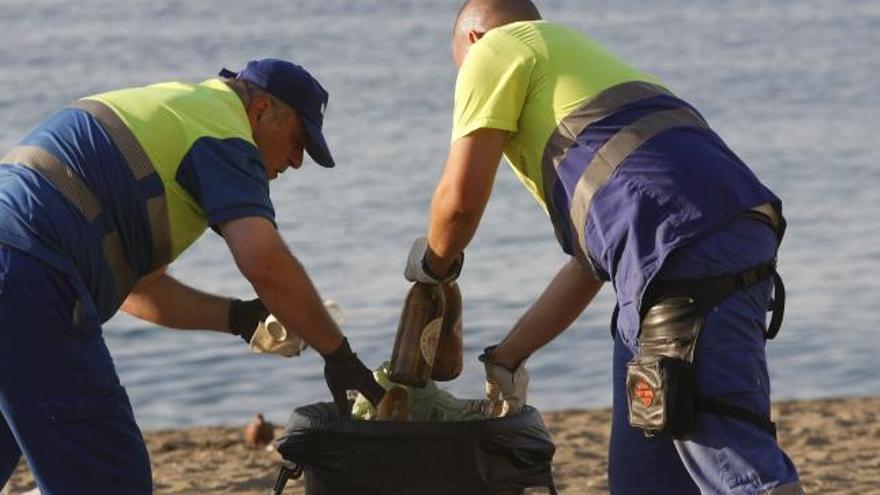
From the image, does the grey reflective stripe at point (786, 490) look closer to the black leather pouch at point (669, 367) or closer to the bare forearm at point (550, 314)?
the black leather pouch at point (669, 367)

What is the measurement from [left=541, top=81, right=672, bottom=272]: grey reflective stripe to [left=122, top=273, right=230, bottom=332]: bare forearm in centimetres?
130

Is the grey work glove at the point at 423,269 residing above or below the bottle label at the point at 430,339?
above

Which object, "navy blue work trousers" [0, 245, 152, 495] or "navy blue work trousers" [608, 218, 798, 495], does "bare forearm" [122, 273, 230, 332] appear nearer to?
"navy blue work trousers" [0, 245, 152, 495]

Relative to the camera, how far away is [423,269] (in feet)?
17.6

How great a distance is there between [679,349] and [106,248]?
1.45m

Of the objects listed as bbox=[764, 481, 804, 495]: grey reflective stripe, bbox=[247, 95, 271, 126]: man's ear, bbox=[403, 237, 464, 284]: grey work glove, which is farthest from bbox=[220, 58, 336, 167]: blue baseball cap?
bbox=[764, 481, 804, 495]: grey reflective stripe

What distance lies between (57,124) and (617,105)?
56.7 inches

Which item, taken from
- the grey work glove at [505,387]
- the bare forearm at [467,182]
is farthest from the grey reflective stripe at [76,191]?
the grey work glove at [505,387]

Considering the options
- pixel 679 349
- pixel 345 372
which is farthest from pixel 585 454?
pixel 679 349

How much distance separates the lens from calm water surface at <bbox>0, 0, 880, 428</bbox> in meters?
11.0

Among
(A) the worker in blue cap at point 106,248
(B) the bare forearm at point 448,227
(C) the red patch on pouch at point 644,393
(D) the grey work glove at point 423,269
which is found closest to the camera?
(C) the red patch on pouch at point 644,393

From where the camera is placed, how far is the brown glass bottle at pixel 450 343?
18.4 feet

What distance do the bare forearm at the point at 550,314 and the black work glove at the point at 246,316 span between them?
2.39ft

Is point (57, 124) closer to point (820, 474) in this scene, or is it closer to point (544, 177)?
point (544, 177)
